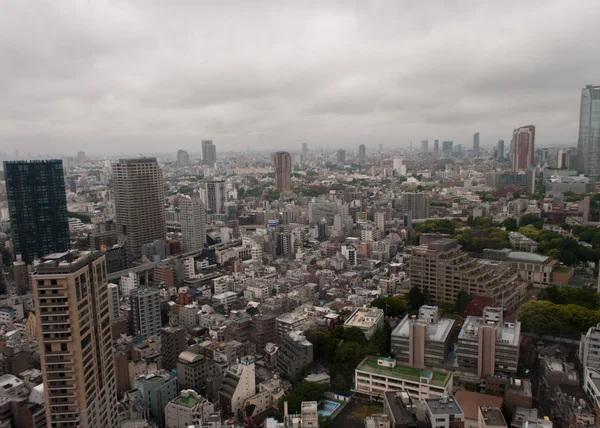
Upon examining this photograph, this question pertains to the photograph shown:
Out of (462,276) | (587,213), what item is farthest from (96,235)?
(587,213)

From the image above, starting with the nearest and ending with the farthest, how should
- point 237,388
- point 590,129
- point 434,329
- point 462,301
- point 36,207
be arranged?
point 237,388 < point 434,329 < point 462,301 < point 36,207 < point 590,129

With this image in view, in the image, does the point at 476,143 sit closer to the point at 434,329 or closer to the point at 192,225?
the point at 192,225

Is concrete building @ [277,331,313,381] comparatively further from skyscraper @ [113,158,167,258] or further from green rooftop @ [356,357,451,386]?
skyscraper @ [113,158,167,258]

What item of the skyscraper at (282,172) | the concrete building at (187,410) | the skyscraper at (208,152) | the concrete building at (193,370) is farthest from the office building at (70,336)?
the skyscraper at (208,152)

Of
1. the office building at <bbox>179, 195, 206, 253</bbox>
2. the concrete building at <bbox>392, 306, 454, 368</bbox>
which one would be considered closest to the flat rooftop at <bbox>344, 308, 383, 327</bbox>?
the concrete building at <bbox>392, 306, 454, 368</bbox>

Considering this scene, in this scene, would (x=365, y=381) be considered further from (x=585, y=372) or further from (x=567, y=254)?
(x=567, y=254)

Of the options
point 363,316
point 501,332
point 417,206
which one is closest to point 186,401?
point 363,316
